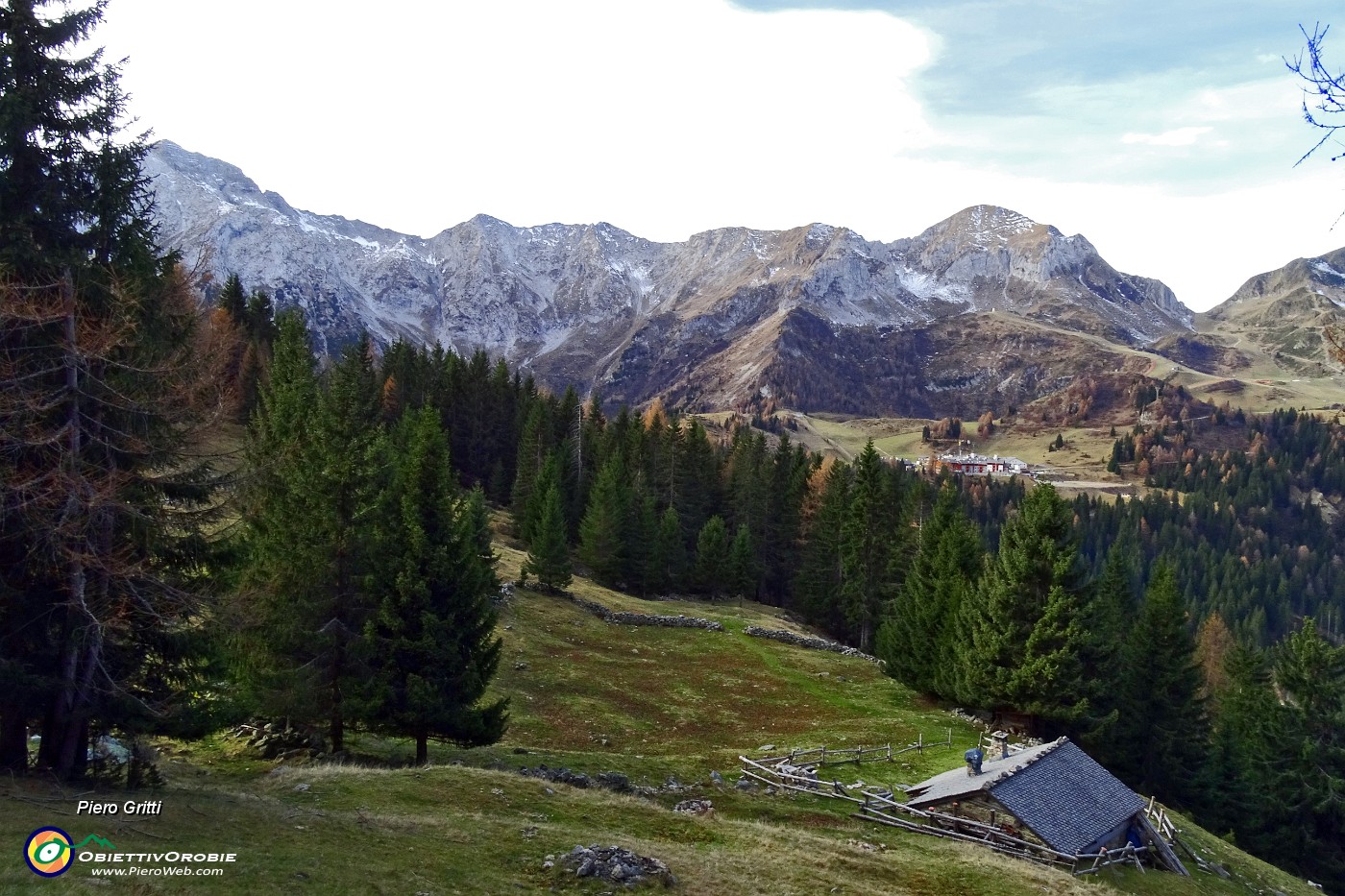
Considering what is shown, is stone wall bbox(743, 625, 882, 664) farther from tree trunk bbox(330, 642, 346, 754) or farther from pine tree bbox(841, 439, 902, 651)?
tree trunk bbox(330, 642, 346, 754)

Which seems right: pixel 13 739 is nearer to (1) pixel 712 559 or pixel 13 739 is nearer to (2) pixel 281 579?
(2) pixel 281 579

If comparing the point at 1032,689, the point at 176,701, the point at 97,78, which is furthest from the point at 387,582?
the point at 1032,689

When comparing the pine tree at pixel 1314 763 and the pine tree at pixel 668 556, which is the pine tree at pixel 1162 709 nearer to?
the pine tree at pixel 1314 763

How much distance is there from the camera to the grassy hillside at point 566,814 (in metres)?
14.6

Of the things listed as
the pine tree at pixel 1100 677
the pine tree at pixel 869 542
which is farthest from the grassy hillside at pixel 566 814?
the pine tree at pixel 869 542

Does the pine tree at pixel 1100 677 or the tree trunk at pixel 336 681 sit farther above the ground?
the tree trunk at pixel 336 681

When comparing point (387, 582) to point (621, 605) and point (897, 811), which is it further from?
point (621, 605)

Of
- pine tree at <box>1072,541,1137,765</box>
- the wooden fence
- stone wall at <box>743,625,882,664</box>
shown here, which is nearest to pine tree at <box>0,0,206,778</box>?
the wooden fence

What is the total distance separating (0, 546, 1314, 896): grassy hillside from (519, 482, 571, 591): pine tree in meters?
13.5

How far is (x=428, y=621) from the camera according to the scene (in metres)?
26.7

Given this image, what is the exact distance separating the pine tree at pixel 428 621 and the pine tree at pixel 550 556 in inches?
1243

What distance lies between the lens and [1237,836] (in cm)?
4834

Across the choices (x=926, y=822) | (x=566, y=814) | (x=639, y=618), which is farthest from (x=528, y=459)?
(x=566, y=814)

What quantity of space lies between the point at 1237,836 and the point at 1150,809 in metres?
22.8
